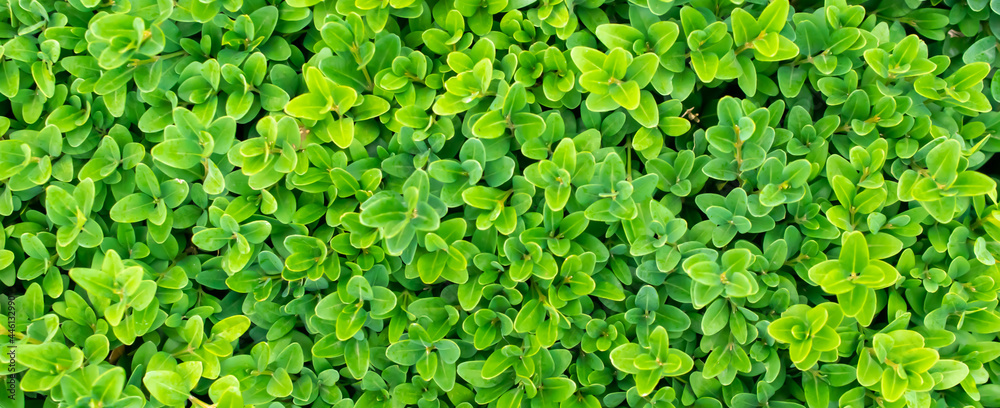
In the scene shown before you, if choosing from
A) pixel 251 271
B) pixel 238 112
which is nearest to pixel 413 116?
pixel 238 112

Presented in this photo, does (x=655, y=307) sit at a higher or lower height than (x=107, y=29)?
lower

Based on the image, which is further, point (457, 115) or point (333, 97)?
point (457, 115)

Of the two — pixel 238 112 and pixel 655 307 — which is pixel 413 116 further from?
pixel 655 307

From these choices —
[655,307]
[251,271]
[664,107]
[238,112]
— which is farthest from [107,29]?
[655,307]

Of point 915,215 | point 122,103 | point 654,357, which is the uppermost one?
point 122,103

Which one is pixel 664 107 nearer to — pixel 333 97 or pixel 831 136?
pixel 831 136

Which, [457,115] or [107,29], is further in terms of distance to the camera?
[457,115]
